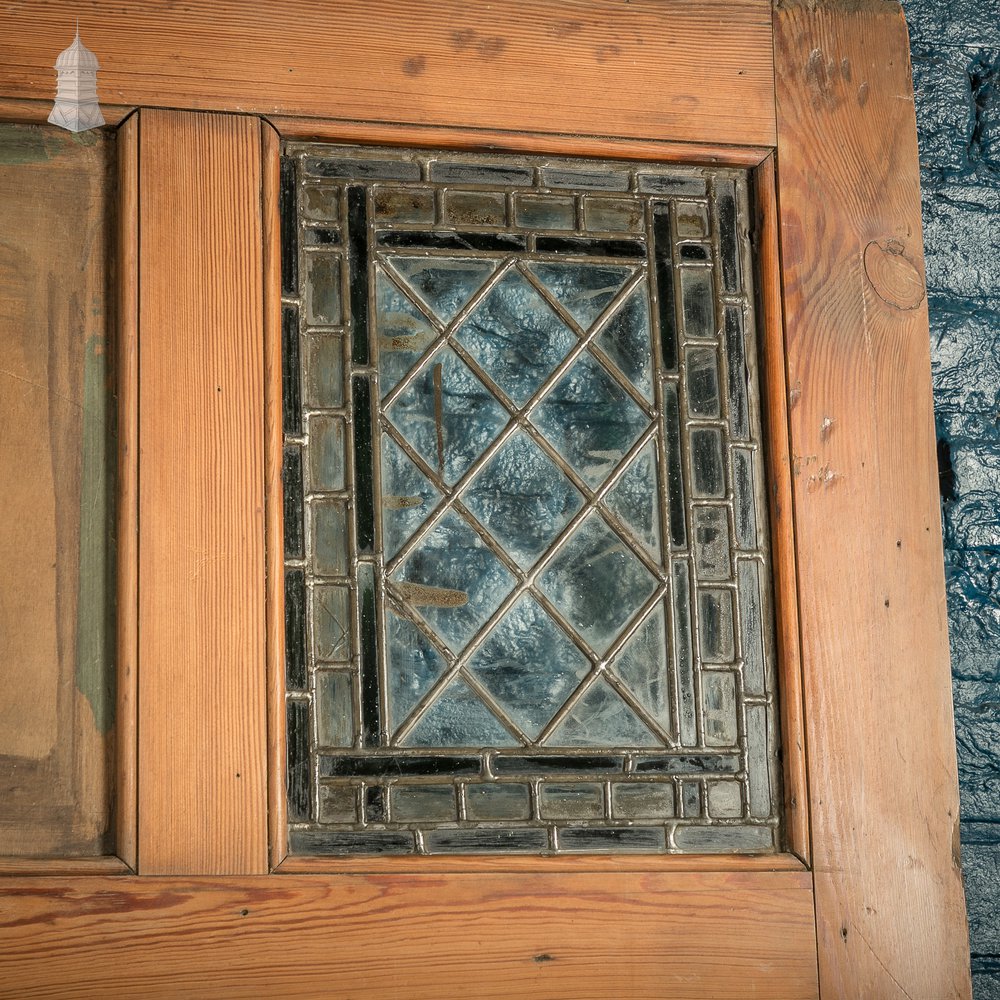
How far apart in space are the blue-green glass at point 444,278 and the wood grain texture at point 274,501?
0.15 m

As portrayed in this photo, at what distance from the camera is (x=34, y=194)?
1311 millimetres

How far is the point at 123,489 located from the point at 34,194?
353mm

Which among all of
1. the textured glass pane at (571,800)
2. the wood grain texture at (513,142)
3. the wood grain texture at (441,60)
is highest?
the wood grain texture at (441,60)

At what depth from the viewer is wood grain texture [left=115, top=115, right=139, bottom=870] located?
48.1 inches

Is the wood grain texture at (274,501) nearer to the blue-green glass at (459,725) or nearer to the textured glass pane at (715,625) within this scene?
the blue-green glass at (459,725)

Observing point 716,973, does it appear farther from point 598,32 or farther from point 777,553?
point 598,32

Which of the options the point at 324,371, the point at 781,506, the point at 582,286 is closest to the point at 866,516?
the point at 781,506

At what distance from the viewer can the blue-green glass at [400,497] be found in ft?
4.35

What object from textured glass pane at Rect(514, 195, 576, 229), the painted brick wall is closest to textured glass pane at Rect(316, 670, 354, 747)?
textured glass pane at Rect(514, 195, 576, 229)

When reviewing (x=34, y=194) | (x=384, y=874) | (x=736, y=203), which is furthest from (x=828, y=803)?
(x=34, y=194)

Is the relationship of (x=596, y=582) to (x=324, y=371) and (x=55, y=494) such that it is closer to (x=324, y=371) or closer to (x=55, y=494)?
(x=324, y=371)

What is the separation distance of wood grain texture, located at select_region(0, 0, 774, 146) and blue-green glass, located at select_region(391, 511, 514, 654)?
49 centimetres

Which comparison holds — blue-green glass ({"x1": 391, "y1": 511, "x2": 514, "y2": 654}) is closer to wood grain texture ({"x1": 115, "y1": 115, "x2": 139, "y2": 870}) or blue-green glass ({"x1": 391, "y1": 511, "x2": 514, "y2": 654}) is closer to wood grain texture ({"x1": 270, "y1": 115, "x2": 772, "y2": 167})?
wood grain texture ({"x1": 115, "y1": 115, "x2": 139, "y2": 870})

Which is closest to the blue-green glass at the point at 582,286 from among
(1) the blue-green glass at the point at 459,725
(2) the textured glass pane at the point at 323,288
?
(2) the textured glass pane at the point at 323,288
